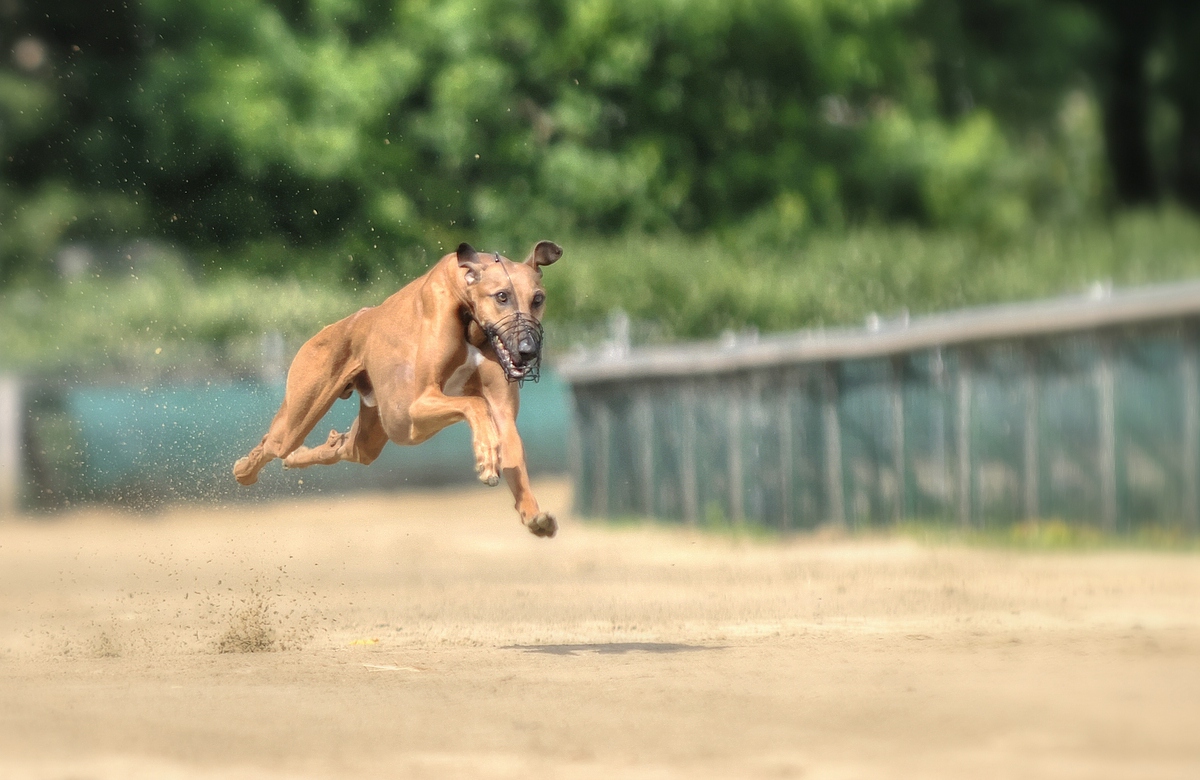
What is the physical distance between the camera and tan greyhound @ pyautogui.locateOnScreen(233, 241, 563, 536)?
745 centimetres

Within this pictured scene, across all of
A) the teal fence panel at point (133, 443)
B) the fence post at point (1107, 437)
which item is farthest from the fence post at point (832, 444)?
the teal fence panel at point (133, 443)

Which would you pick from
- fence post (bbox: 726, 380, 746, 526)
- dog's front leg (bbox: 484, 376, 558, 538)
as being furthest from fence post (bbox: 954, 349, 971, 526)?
dog's front leg (bbox: 484, 376, 558, 538)

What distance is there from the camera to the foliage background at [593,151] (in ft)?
75.6

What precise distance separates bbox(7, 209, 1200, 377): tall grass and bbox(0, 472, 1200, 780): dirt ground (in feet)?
25.9

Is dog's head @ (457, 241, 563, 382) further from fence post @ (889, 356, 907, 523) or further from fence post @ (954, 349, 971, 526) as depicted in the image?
fence post @ (889, 356, 907, 523)

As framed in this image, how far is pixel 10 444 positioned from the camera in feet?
64.0

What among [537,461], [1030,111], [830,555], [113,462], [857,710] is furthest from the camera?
[1030,111]

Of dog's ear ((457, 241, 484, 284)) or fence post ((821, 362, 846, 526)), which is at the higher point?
dog's ear ((457, 241, 484, 284))

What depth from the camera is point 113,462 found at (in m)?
19.6

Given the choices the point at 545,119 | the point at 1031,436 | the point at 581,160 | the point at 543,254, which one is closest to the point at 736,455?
the point at 1031,436

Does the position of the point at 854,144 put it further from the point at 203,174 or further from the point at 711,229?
the point at 203,174

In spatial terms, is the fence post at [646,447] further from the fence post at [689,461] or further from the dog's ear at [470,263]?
the dog's ear at [470,263]

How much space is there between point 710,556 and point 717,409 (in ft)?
8.03

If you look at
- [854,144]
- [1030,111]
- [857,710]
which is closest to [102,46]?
[854,144]
